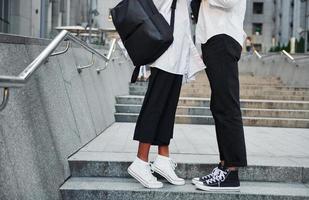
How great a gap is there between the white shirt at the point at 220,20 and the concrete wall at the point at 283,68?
10492 millimetres

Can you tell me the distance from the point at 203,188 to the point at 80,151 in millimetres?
1535

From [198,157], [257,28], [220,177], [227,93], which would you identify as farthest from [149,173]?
[257,28]

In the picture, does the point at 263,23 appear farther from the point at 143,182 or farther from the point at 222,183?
the point at 143,182

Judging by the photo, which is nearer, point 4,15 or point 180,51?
point 180,51

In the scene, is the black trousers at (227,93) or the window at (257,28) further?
the window at (257,28)

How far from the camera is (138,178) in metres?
3.94

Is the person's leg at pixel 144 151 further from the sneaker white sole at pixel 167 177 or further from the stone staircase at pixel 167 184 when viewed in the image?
the stone staircase at pixel 167 184

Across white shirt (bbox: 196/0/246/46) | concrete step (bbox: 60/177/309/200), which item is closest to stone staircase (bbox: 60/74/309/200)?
concrete step (bbox: 60/177/309/200)

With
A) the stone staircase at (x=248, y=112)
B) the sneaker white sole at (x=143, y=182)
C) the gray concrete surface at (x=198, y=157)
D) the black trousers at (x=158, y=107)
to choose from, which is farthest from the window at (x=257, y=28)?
the sneaker white sole at (x=143, y=182)

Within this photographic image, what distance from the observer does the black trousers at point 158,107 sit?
3.83 meters

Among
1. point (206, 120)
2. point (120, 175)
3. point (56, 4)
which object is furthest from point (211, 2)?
point (56, 4)

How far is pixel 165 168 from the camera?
3.98 m

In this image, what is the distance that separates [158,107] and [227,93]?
0.60 meters

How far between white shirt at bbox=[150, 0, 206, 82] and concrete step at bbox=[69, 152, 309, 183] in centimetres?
93
